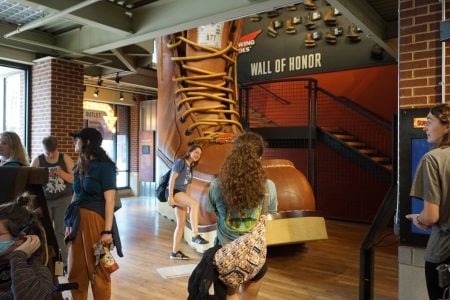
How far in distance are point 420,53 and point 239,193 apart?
183 centimetres

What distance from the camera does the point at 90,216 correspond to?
2.65 m

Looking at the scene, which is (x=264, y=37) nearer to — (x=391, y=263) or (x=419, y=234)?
(x=391, y=263)

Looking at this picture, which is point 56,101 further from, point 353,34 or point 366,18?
point 353,34

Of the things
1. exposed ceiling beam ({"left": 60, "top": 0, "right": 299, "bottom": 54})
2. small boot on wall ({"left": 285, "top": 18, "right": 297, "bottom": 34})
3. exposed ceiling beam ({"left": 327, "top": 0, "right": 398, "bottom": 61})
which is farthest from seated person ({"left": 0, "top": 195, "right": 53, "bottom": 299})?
small boot on wall ({"left": 285, "top": 18, "right": 297, "bottom": 34})

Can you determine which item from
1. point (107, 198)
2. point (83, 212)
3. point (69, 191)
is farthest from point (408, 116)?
point (69, 191)

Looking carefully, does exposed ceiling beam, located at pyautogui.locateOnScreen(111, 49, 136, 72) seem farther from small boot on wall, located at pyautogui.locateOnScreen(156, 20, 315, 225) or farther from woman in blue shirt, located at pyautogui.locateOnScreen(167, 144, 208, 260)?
woman in blue shirt, located at pyautogui.locateOnScreen(167, 144, 208, 260)

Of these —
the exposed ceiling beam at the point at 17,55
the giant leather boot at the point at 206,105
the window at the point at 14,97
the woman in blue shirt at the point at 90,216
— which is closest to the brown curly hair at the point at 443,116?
the woman in blue shirt at the point at 90,216

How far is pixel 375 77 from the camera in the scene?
772cm

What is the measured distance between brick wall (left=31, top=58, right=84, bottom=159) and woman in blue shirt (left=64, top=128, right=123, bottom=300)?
11.1 feet

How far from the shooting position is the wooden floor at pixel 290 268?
139 inches

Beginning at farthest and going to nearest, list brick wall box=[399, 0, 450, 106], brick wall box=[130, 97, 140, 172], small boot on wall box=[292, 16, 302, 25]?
brick wall box=[130, 97, 140, 172], small boot on wall box=[292, 16, 302, 25], brick wall box=[399, 0, 450, 106]

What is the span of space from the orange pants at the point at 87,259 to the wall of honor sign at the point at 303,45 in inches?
250

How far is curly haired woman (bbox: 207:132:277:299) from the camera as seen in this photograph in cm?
215

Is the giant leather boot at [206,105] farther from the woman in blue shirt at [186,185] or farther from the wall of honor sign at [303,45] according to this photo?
the wall of honor sign at [303,45]
